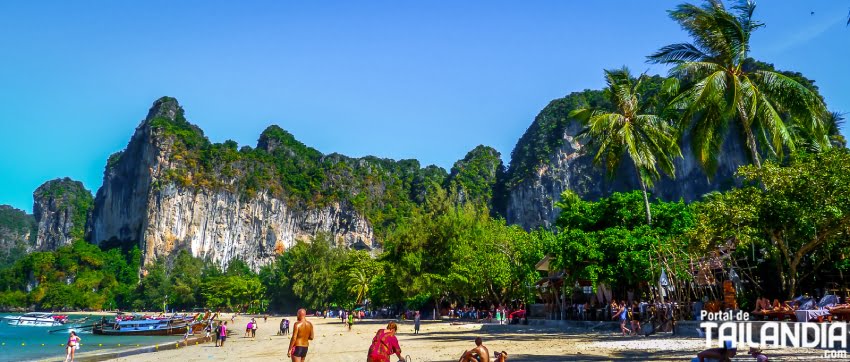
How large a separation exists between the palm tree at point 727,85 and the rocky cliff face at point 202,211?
410 ft

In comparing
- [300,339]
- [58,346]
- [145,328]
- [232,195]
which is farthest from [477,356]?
[232,195]

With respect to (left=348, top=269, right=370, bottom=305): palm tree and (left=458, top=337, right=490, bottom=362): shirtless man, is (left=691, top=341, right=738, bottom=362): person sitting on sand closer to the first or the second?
(left=458, top=337, right=490, bottom=362): shirtless man

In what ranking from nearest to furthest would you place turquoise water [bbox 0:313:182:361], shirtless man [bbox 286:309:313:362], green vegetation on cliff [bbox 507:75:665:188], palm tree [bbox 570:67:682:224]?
1. shirtless man [bbox 286:309:313:362]
2. palm tree [bbox 570:67:682:224]
3. turquoise water [bbox 0:313:182:361]
4. green vegetation on cliff [bbox 507:75:665:188]

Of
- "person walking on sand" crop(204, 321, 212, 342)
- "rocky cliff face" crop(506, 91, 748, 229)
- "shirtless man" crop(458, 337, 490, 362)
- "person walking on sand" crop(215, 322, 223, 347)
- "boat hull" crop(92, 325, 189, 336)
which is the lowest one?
"boat hull" crop(92, 325, 189, 336)

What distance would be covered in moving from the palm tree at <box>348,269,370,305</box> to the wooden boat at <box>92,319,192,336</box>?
2118 centimetres

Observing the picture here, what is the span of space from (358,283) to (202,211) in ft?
265

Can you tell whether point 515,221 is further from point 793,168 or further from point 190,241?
point 793,168

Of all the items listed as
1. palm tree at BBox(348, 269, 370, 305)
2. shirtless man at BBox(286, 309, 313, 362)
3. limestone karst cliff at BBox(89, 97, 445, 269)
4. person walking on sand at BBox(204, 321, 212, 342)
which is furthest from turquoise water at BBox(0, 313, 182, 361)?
limestone karst cliff at BBox(89, 97, 445, 269)

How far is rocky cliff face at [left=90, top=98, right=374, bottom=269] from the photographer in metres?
136

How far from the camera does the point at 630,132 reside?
2661 centimetres

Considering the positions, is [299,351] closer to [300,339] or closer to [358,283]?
[300,339]

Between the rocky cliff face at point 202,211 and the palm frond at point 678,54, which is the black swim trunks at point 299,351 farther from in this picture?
the rocky cliff face at point 202,211

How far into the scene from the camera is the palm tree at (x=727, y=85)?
19.6 metres

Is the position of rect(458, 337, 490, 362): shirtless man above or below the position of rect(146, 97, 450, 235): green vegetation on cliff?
below
